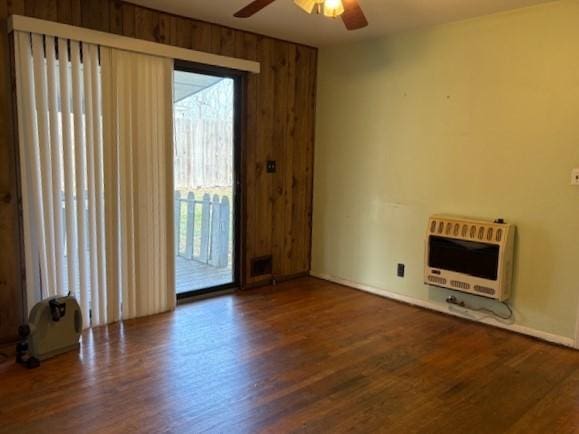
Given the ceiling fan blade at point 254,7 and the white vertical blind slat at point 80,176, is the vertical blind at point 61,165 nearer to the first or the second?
the white vertical blind slat at point 80,176

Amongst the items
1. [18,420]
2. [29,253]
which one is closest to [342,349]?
[18,420]

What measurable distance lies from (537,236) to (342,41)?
2347mm

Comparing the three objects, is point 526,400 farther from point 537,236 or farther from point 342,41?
point 342,41

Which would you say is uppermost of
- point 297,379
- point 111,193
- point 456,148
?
point 456,148

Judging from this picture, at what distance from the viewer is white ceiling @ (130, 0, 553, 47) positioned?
123 inches

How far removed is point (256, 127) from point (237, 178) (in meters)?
0.49

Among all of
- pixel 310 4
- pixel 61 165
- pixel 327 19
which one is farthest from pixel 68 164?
pixel 327 19

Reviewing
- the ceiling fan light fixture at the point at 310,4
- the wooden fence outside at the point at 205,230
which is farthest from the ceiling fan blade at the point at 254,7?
the wooden fence outside at the point at 205,230

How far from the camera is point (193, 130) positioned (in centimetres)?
391

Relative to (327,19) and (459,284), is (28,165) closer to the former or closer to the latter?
(327,19)

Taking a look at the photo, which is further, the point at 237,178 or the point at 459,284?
the point at 237,178

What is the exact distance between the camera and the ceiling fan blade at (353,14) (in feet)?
7.32

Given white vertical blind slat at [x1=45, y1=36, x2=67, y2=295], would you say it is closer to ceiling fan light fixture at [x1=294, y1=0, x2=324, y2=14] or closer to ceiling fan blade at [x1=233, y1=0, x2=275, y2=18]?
ceiling fan blade at [x1=233, y1=0, x2=275, y2=18]

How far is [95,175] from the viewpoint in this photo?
123 inches
